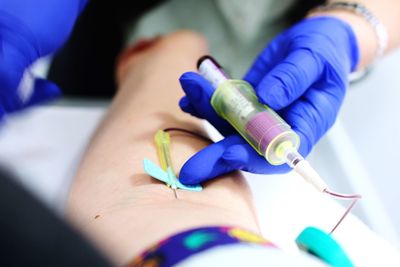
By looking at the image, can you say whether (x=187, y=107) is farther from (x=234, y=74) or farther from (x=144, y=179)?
(x=234, y=74)

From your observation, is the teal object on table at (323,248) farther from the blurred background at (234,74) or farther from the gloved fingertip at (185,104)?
the blurred background at (234,74)

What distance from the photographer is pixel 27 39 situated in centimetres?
81

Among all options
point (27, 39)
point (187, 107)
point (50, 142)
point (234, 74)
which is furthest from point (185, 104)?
point (234, 74)

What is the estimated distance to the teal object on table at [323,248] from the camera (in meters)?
0.66

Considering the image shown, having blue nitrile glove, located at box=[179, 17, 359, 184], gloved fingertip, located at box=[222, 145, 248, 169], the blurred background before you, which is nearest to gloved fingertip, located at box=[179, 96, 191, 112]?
blue nitrile glove, located at box=[179, 17, 359, 184]

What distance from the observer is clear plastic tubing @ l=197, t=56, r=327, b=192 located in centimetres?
72

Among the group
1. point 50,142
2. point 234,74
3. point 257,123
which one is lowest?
point 50,142

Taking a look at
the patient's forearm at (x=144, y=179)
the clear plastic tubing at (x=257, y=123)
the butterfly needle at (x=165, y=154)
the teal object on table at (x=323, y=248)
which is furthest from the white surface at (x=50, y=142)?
the teal object on table at (x=323, y=248)

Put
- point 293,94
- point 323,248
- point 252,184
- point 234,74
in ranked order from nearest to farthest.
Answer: point 323,248
point 293,94
point 252,184
point 234,74

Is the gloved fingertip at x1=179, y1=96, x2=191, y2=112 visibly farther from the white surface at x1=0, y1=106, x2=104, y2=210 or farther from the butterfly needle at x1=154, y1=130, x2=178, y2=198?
the white surface at x1=0, y1=106, x2=104, y2=210

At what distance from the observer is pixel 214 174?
76cm

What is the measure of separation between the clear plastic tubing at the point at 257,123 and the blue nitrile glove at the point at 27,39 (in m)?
0.27

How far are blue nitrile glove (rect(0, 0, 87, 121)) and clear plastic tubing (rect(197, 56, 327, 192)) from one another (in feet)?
0.87

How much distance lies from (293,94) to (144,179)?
0.27 m
